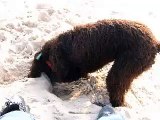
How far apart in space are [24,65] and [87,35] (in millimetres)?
1228

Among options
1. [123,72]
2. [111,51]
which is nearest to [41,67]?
[111,51]

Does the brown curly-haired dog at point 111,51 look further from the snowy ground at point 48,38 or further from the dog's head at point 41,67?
Result: the snowy ground at point 48,38

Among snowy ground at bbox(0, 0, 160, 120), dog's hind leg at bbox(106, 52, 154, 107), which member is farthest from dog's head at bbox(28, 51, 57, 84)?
dog's hind leg at bbox(106, 52, 154, 107)

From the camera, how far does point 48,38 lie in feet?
20.2

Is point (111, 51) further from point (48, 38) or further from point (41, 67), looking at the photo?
point (48, 38)

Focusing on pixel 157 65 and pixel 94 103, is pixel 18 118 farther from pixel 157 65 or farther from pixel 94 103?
pixel 157 65

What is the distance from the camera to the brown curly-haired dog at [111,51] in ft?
15.9

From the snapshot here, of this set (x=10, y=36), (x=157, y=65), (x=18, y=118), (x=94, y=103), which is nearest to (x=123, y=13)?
(x=157, y=65)

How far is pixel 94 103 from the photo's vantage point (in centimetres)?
499

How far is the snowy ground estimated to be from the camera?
477cm

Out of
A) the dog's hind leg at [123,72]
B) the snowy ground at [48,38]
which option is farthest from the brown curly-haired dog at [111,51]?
the snowy ground at [48,38]

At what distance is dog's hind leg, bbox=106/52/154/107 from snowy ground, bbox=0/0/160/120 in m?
0.21

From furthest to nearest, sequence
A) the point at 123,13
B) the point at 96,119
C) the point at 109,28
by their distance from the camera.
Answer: the point at 123,13 → the point at 109,28 → the point at 96,119

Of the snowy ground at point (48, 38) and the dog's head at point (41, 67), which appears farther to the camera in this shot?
the dog's head at point (41, 67)
